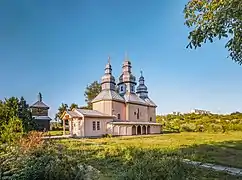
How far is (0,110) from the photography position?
310 inches

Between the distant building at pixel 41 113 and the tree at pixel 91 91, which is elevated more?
the tree at pixel 91 91

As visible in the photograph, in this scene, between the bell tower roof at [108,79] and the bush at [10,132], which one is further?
the bell tower roof at [108,79]

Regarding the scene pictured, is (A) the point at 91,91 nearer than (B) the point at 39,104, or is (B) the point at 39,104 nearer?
(B) the point at 39,104

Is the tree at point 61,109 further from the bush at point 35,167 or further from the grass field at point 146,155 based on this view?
the bush at point 35,167

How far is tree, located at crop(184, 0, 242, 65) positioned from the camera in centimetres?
421

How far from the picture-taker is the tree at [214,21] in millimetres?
4211

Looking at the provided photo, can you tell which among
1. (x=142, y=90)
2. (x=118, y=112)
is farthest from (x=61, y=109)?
(x=118, y=112)

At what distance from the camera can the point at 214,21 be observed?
4473 millimetres

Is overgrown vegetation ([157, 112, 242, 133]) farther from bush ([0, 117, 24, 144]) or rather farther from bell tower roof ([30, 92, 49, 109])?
bush ([0, 117, 24, 144])

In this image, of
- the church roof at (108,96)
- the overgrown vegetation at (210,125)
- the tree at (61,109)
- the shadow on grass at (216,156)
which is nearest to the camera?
the shadow on grass at (216,156)

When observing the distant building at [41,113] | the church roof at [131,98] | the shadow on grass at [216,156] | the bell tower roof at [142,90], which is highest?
the bell tower roof at [142,90]

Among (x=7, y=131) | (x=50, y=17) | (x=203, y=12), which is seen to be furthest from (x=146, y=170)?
(x=50, y=17)

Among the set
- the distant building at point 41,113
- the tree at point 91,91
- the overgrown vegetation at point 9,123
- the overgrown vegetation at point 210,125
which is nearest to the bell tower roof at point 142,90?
the overgrown vegetation at point 210,125

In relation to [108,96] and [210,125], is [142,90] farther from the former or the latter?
[210,125]
